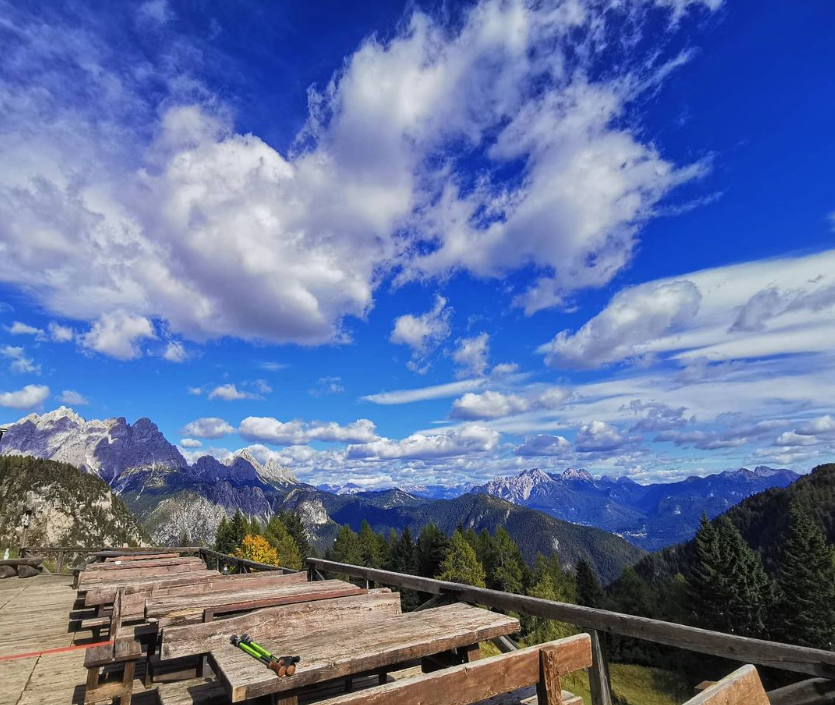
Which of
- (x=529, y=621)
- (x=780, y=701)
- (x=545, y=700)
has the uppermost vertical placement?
(x=545, y=700)

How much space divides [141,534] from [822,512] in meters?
218

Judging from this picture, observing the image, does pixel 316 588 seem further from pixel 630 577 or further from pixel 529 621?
pixel 630 577

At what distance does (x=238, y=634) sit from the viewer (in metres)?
3.74

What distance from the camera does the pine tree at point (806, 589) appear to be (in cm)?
4897

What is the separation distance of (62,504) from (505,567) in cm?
14788

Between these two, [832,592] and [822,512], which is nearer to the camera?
[832,592]

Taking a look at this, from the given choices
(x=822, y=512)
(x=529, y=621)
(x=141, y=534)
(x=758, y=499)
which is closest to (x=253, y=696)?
(x=529, y=621)

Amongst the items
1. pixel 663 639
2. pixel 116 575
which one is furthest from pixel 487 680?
pixel 116 575

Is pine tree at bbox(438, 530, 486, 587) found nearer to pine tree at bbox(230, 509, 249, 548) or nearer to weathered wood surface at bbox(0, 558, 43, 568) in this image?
pine tree at bbox(230, 509, 249, 548)

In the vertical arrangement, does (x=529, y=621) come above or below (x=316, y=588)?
below

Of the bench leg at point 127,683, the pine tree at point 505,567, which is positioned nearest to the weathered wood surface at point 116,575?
the bench leg at point 127,683

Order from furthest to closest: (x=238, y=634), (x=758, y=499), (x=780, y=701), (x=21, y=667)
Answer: (x=758, y=499), (x=21, y=667), (x=238, y=634), (x=780, y=701)

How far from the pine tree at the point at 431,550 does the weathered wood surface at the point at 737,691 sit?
76523 mm

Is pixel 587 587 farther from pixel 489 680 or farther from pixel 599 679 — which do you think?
pixel 489 680
